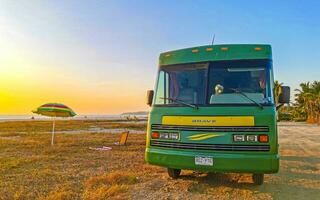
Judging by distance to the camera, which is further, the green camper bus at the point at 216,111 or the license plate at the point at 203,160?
the license plate at the point at 203,160

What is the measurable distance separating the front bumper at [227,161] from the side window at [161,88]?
1.12 metres

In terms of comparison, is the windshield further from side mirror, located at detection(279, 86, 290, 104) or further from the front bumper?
the front bumper

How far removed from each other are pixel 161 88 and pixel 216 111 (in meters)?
1.53

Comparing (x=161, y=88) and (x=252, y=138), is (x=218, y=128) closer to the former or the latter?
(x=252, y=138)

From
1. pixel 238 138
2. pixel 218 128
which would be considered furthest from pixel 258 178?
pixel 218 128

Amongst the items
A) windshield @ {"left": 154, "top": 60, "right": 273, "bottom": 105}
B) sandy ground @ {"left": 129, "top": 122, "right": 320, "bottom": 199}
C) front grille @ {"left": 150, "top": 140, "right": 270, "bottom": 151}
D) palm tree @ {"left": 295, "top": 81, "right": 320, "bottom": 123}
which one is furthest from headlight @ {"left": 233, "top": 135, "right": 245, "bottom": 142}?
palm tree @ {"left": 295, "top": 81, "right": 320, "bottom": 123}

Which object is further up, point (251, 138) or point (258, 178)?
→ point (251, 138)

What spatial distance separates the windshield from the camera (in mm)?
5777

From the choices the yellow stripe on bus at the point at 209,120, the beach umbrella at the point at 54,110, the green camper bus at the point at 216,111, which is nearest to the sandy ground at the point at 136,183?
the green camper bus at the point at 216,111

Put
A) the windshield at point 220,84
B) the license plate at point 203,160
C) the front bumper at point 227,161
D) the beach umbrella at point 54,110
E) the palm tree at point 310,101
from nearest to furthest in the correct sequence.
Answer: the front bumper at point 227,161 → the license plate at point 203,160 → the windshield at point 220,84 → the beach umbrella at point 54,110 → the palm tree at point 310,101

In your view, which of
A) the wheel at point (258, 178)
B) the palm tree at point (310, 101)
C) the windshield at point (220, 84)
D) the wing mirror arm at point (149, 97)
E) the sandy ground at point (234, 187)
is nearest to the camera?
the windshield at point (220, 84)

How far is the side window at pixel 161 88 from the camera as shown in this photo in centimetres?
650

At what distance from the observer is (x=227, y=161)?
539cm

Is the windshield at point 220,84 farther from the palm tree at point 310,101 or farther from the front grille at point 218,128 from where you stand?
the palm tree at point 310,101
